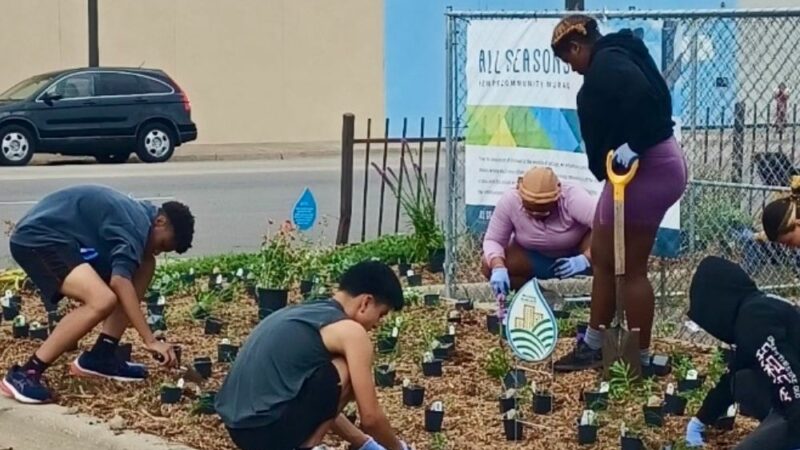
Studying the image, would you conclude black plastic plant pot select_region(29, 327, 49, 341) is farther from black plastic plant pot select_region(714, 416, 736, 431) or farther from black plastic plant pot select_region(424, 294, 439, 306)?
black plastic plant pot select_region(714, 416, 736, 431)

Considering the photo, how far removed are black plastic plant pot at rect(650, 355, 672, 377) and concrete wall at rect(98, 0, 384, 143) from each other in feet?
72.0

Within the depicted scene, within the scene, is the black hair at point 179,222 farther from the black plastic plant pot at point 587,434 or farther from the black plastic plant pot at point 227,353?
the black plastic plant pot at point 587,434

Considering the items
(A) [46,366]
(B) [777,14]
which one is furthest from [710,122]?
(A) [46,366]

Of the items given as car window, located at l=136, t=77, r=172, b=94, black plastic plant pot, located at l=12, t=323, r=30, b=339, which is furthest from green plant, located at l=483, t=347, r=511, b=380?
car window, located at l=136, t=77, r=172, b=94

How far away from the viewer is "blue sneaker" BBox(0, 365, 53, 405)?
6.43 meters

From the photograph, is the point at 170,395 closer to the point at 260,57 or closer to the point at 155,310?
the point at 155,310

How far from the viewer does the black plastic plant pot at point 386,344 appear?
7223 millimetres

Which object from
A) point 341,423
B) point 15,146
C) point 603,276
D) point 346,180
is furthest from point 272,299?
point 15,146

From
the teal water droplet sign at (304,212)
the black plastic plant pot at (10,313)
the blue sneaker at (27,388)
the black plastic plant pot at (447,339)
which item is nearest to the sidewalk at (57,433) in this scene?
the blue sneaker at (27,388)

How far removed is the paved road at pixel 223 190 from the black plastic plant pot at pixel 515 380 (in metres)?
5.64

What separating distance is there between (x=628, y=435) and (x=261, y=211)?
10661 millimetres

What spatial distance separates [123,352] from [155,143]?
17084 mm

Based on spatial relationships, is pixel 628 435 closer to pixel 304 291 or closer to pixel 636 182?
pixel 636 182

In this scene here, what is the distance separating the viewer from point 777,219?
5.46m
